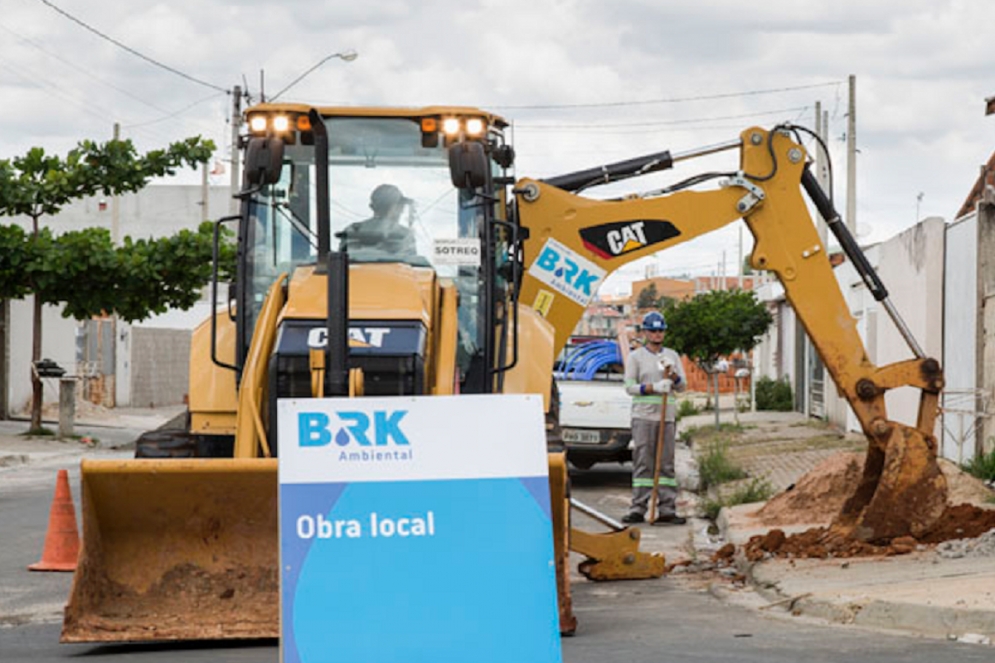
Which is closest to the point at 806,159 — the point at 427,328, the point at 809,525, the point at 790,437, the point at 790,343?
the point at 809,525

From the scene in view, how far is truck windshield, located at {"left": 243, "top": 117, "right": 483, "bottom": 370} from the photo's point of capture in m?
10.2

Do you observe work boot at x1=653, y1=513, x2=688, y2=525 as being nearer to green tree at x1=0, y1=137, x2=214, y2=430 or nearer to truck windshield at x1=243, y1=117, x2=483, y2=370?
truck windshield at x1=243, y1=117, x2=483, y2=370

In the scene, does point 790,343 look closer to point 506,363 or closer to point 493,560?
point 506,363

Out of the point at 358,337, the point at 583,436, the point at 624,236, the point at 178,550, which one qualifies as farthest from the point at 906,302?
the point at 178,550

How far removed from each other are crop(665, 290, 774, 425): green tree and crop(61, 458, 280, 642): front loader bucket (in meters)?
29.2

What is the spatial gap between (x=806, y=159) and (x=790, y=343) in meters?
30.6

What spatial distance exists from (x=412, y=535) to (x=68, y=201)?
78.2ft

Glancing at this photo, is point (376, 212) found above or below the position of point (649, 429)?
above

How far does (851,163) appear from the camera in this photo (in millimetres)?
38969

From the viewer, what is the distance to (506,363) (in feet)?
33.3

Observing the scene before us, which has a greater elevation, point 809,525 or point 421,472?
point 421,472

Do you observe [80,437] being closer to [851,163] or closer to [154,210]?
[851,163]

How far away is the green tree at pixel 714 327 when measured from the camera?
1483 inches

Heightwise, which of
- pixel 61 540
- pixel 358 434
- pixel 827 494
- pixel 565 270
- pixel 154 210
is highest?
pixel 154 210
